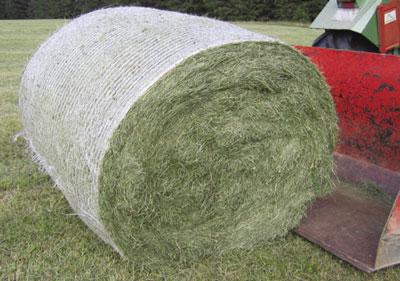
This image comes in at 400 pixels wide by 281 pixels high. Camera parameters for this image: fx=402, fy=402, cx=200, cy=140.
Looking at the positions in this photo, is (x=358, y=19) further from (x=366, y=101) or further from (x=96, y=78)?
(x=96, y=78)

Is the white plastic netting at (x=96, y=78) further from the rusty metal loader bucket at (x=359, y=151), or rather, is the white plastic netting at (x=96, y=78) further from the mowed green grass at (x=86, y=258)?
the rusty metal loader bucket at (x=359, y=151)

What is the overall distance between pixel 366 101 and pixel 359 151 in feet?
1.41

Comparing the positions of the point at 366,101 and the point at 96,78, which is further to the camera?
the point at 366,101

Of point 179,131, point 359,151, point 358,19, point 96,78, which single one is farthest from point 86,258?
point 358,19

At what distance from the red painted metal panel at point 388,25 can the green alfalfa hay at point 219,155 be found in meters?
1.21

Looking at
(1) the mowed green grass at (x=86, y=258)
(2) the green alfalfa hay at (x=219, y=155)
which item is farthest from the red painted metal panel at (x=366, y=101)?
(1) the mowed green grass at (x=86, y=258)

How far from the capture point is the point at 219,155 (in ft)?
7.86

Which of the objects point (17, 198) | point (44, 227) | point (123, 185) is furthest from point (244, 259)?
point (17, 198)

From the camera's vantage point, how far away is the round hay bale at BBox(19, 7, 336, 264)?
2.05 m

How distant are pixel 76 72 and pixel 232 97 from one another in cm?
94

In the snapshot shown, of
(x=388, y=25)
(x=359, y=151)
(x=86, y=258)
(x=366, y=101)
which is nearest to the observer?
(x=86, y=258)

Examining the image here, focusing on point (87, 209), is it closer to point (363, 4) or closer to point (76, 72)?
point (76, 72)

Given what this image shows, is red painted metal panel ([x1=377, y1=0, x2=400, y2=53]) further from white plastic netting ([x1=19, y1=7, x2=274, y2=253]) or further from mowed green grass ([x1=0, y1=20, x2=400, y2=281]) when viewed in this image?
mowed green grass ([x1=0, y1=20, x2=400, y2=281])

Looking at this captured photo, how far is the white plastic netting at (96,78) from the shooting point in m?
2.06
